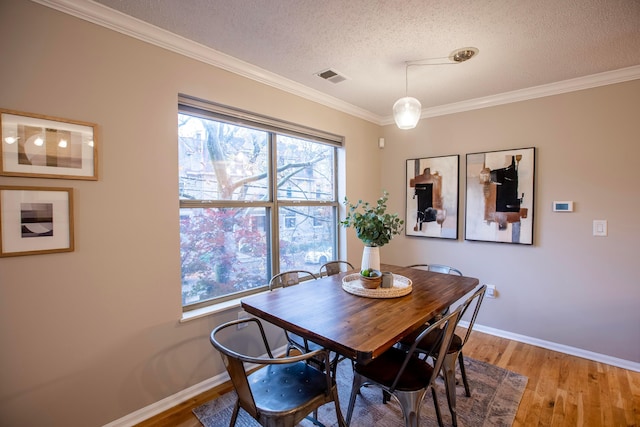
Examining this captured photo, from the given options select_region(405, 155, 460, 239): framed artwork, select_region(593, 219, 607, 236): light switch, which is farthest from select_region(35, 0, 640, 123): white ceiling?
select_region(593, 219, 607, 236): light switch

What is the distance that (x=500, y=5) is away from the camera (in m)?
1.71

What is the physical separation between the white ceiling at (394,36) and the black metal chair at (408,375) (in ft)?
5.73

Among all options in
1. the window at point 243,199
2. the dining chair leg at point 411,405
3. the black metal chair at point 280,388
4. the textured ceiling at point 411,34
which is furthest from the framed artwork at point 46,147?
the dining chair leg at point 411,405

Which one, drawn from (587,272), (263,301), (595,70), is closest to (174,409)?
(263,301)

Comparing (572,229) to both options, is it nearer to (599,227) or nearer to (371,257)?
(599,227)

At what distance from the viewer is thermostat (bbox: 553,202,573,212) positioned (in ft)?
9.12

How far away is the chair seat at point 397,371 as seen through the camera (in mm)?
1528

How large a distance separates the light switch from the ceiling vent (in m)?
2.58

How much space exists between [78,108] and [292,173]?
5.72ft

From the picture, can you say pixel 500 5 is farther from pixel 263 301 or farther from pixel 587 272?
pixel 587 272

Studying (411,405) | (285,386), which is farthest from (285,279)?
(411,405)

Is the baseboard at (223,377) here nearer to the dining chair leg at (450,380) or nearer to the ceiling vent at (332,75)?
the dining chair leg at (450,380)

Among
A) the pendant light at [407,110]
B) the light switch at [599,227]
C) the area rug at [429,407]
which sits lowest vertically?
the area rug at [429,407]

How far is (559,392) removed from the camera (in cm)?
221
